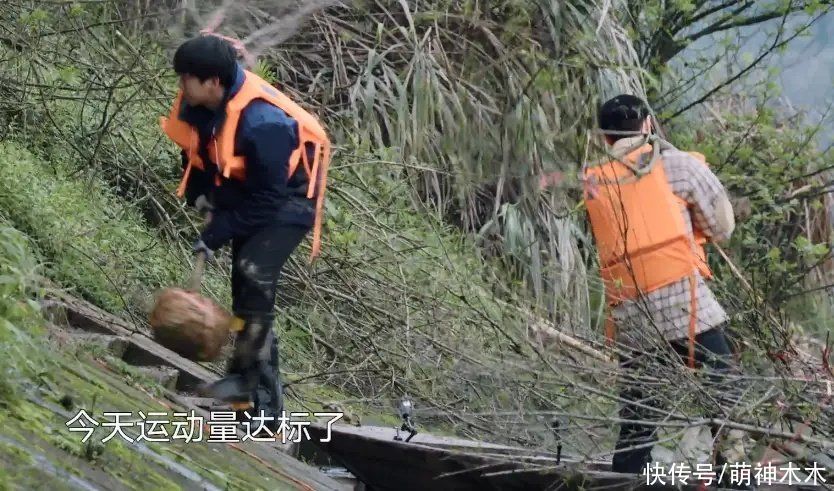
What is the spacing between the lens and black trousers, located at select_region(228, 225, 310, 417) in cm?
562

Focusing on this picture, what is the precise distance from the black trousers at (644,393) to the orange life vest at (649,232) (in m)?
0.07

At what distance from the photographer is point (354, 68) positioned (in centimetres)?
1071

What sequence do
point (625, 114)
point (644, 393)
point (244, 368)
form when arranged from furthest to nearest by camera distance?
point (625, 114) → point (244, 368) → point (644, 393)

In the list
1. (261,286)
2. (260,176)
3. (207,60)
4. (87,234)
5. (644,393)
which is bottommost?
(644,393)

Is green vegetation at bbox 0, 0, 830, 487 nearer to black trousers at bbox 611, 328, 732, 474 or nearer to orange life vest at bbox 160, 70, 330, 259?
black trousers at bbox 611, 328, 732, 474

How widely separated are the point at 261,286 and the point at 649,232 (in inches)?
64.2

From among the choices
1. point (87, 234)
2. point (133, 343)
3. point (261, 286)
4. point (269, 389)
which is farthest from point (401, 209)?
point (261, 286)

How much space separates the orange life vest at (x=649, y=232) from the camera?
582cm

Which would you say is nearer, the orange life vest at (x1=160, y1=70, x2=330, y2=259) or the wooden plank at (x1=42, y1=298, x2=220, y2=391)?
the orange life vest at (x1=160, y1=70, x2=330, y2=259)

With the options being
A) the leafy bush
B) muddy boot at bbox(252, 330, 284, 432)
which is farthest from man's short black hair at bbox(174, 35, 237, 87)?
the leafy bush

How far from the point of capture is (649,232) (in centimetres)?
582

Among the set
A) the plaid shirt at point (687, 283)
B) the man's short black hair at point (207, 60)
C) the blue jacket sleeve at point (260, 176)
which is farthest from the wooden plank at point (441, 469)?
the man's short black hair at point (207, 60)

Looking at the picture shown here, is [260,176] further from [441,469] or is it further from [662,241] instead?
[662,241]

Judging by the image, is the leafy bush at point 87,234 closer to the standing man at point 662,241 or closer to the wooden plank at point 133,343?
the wooden plank at point 133,343
